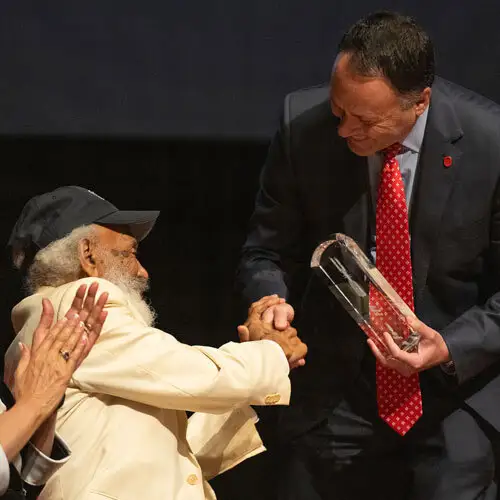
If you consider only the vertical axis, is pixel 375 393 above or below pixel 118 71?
below

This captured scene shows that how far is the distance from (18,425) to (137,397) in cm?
38

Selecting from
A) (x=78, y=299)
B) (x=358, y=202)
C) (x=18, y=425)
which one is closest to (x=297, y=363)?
(x=358, y=202)

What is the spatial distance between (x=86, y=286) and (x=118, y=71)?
1657 mm

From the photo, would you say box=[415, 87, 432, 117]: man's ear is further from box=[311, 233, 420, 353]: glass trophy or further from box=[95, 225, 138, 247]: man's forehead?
box=[95, 225, 138, 247]: man's forehead

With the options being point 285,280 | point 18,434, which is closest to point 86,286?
point 18,434

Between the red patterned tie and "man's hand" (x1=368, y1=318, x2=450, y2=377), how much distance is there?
0.06 m

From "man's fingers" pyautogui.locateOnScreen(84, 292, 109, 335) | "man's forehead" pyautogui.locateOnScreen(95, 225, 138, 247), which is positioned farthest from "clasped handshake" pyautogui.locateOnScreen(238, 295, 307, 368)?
"man's fingers" pyautogui.locateOnScreen(84, 292, 109, 335)

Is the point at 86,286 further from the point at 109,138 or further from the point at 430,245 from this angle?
the point at 109,138

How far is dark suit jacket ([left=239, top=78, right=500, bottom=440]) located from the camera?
11.7ft

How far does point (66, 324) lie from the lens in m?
3.07

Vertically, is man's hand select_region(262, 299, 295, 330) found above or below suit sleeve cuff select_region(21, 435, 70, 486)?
above

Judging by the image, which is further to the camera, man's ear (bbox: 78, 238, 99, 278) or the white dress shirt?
man's ear (bbox: 78, 238, 99, 278)

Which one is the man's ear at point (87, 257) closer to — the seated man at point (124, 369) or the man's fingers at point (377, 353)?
the seated man at point (124, 369)

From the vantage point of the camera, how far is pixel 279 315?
3527 mm
